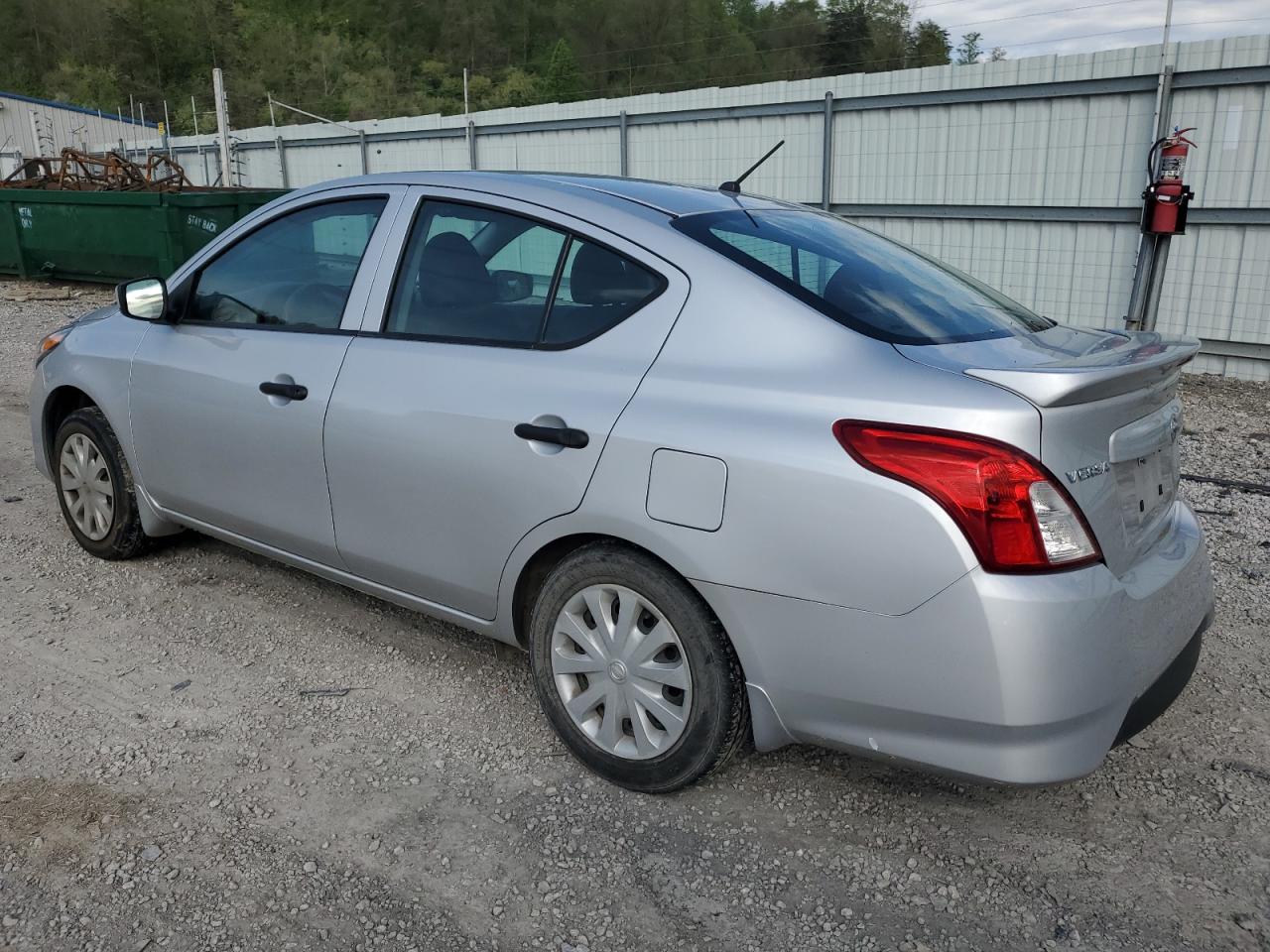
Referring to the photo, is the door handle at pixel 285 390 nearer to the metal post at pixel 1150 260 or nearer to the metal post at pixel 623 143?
the metal post at pixel 1150 260

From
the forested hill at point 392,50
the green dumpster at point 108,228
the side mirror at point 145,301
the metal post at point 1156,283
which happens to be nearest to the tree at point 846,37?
the forested hill at point 392,50

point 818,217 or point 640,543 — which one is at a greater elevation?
point 818,217

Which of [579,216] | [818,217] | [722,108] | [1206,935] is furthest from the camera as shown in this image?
[722,108]

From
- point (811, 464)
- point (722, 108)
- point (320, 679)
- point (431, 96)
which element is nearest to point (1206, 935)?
point (811, 464)

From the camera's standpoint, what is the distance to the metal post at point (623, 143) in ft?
43.7

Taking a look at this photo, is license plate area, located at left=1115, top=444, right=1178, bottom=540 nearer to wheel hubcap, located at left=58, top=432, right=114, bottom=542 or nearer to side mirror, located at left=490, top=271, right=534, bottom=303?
side mirror, located at left=490, top=271, right=534, bottom=303

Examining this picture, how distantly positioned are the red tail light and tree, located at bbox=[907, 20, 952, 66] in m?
57.7

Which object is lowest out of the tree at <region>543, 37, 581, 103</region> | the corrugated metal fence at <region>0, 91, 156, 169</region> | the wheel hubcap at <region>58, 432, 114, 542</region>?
the wheel hubcap at <region>58, 432, 114, 542</region>

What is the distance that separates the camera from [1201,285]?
360 inches

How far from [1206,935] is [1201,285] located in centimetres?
828

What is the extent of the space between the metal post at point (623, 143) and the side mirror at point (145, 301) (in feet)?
33.8

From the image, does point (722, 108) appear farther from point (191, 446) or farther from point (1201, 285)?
point (191, 446)

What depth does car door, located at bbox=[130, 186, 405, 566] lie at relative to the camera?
3322 mm

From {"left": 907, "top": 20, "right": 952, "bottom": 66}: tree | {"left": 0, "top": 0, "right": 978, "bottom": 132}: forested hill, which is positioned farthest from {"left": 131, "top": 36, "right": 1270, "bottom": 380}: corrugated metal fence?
{"left": 0, "top": 0, "right": 978, "bottom": 132}: forested hill
